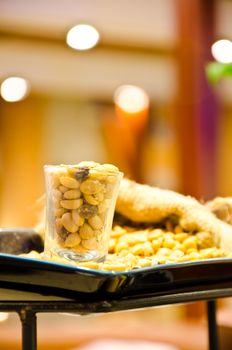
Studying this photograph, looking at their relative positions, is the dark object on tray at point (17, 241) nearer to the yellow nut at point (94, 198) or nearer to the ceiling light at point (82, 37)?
the yellow nut at point (94, 198)

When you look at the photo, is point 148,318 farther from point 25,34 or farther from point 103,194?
point 103,194

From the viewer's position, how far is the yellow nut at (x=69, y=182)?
0.58 meters

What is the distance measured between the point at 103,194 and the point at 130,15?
3.38 meters

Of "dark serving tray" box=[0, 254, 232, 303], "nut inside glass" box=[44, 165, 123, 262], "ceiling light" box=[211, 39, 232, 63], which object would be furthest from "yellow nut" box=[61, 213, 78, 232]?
"ceiling light" box=[211, 39, 232, 63]

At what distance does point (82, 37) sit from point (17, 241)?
3.55 metres

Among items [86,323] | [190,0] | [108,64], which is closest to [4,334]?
[86,323]

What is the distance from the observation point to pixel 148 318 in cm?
344

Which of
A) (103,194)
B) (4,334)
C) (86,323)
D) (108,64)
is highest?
(108,64)

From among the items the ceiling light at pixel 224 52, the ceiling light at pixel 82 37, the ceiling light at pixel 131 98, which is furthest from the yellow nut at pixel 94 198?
the ceiling light at pixel 131 98

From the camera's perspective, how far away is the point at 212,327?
0.79 metres

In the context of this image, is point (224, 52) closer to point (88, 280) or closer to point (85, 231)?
point (85, 231)

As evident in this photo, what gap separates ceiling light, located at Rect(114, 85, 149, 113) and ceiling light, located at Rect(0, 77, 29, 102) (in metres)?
0.65

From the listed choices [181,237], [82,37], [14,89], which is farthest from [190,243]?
[14,89]

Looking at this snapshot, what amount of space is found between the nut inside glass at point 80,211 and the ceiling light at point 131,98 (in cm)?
383
